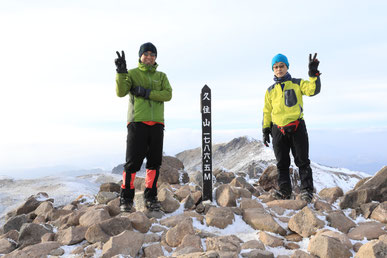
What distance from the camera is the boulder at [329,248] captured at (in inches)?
154

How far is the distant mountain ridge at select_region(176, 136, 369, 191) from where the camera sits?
21.9m

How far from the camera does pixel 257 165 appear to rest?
21.5m

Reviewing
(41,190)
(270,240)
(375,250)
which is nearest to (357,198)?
(375,250)

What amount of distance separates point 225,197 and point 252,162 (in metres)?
17.0

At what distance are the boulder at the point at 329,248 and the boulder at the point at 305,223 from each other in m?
0.60

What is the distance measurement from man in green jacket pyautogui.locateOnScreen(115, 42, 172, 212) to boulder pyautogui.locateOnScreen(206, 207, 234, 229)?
1.09 meters

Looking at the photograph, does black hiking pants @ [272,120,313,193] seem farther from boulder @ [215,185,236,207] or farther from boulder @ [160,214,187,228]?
boulder @ [160,214,187,228]

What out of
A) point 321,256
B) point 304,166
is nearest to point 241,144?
point 304,166

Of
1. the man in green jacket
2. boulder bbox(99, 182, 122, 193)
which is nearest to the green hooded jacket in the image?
the man in green jacket

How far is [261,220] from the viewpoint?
5043 millimetres

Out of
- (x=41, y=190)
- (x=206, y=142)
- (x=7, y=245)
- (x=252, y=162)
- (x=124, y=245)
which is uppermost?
(x=206, y=142)

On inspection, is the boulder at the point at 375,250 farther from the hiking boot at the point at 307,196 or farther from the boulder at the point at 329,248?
the hiking boot at the point at 307,196

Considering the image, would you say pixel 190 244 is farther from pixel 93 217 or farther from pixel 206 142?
pixel 206 142

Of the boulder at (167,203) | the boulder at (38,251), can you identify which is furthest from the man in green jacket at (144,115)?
the boulder at (38,251)
